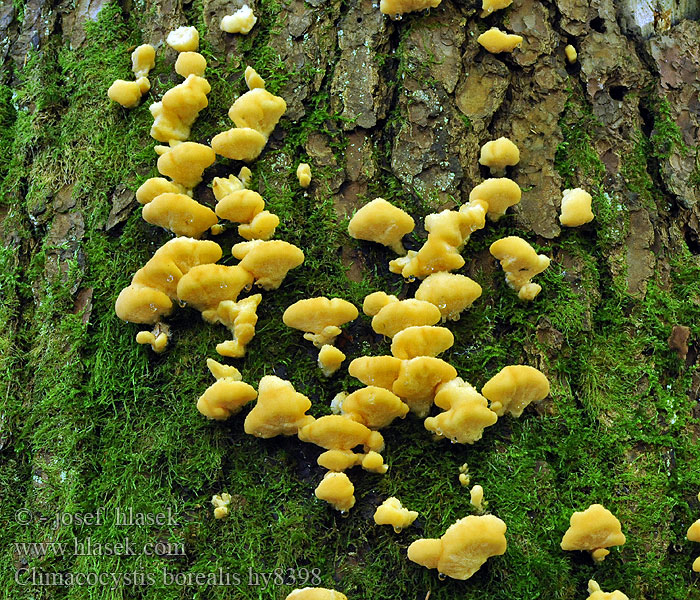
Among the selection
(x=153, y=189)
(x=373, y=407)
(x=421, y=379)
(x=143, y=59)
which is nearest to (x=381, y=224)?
(x=421, y=379)

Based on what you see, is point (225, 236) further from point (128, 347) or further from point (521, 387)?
point (521, 387)

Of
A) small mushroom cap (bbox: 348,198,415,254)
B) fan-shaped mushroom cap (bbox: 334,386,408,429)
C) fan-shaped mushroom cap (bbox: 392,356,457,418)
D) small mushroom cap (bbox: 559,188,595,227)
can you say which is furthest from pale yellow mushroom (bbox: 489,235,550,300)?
fan-shaped mushroom cap (bbox: 334,386,408,429)

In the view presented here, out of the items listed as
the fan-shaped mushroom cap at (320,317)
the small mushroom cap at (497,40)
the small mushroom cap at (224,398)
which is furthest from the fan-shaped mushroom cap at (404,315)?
the small mushroom cap at (497,40)

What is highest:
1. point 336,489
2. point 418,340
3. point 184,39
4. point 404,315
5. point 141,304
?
point 184,39

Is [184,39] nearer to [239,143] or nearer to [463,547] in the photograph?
[239,143]

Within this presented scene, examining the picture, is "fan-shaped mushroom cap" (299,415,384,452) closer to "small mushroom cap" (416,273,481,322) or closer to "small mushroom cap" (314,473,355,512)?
"small mushroom cap" (314,473,355,512)

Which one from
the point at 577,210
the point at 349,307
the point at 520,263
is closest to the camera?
the point at 349,307

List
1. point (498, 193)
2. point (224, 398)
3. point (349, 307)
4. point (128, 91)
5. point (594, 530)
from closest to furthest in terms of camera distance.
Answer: point (594, 530) → point (224, 398) → point (349, 307) → point (498, 193) → point (128, 91)

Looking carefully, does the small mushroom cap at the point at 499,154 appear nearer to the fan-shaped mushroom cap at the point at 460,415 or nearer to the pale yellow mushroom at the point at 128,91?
the fan-shaped mushroom cap at the point at 460,415

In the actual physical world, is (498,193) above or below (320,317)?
above
